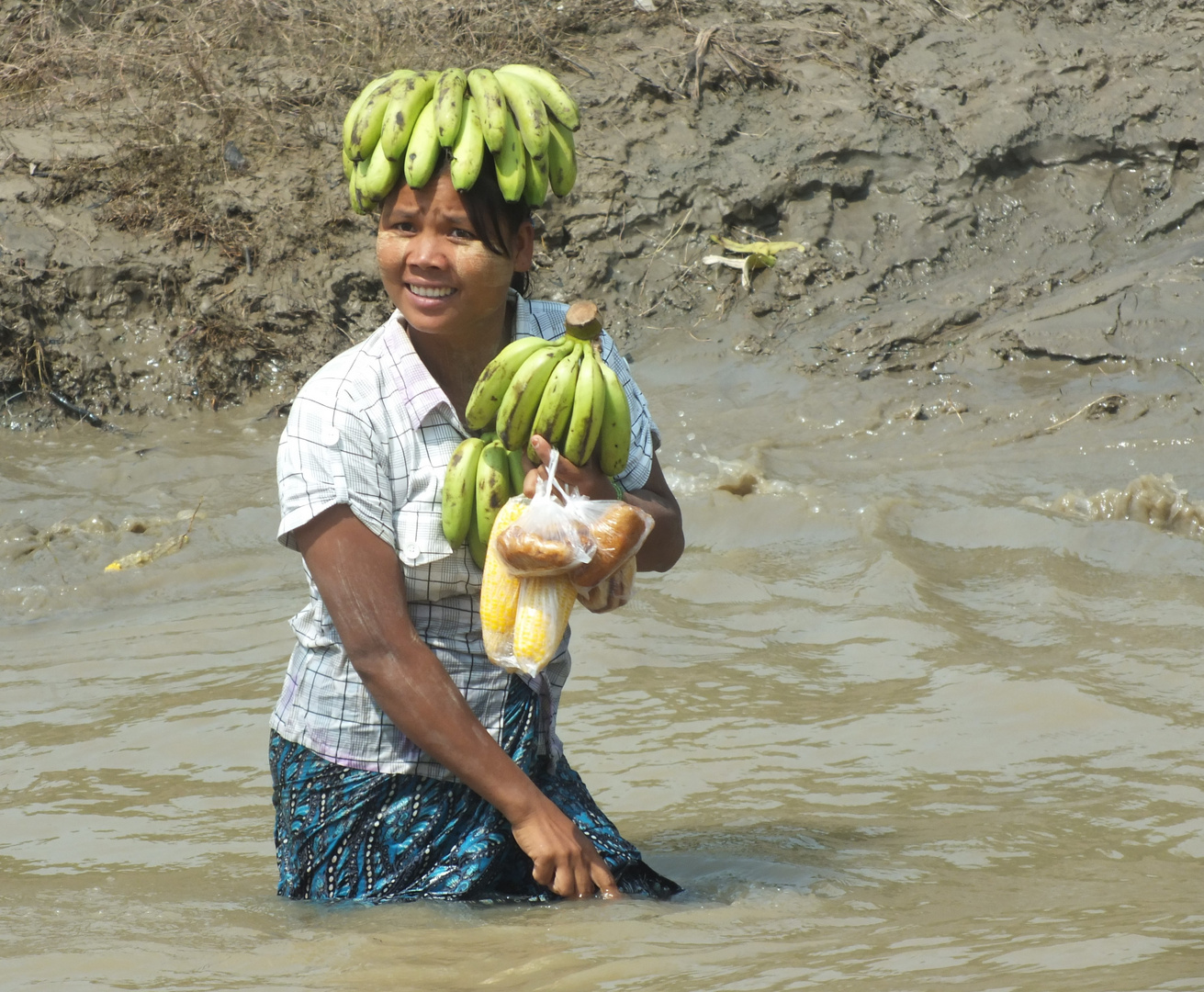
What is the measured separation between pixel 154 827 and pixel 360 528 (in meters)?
1.85

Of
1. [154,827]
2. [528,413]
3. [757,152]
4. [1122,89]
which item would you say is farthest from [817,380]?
[528,413]

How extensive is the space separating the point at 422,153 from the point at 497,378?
411 millimetres

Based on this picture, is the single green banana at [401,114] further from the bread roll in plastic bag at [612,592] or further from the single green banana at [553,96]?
the bread roll in plastic bag at [612,592]

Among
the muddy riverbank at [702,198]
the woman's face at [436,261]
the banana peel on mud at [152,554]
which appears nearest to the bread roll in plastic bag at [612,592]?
the woman's face at [436,261]

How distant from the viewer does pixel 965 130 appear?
293 inches

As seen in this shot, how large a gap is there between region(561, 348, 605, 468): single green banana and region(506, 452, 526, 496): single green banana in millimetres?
132

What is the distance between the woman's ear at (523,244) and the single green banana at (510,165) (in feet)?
0.30

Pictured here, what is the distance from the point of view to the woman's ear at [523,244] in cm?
256

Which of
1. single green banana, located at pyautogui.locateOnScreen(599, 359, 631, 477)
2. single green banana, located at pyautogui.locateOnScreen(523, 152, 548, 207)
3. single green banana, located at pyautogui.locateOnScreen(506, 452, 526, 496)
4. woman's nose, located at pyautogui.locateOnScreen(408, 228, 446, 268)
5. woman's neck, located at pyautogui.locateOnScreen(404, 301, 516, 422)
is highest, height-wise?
single green banana, located at pyautogui.locateOnScreen(523, 152, 548, 207)

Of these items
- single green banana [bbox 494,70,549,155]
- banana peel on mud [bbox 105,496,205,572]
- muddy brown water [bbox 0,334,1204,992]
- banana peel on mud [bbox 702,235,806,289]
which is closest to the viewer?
muddy brown water [bbox 0,334,1204,992]

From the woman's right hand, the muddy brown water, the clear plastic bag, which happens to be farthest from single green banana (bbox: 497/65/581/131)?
the muddy brown water

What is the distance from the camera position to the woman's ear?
2562mm

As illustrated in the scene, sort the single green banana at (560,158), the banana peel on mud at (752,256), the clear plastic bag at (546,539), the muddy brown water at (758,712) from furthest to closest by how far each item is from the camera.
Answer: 1. the banana peel on mud at (752,256)
2. the single green banana at (560,158)
3. the muddy brown water at (758,712)
4. the clear plastic bag at (546,539)

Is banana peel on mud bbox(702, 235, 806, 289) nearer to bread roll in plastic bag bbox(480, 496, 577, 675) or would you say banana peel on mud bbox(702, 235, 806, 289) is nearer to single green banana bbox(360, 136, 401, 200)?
single green banana bbox(360, 136, 401, 200)
